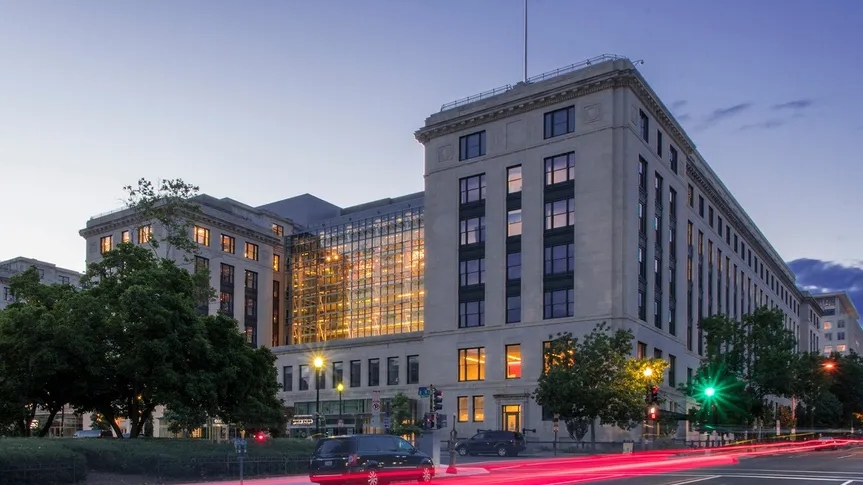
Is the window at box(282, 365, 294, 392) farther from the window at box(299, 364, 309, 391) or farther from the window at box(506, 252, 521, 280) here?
the window at box(506, 252, 521, 280)

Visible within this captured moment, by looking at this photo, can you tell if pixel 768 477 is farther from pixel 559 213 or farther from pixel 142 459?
pixel 559 213

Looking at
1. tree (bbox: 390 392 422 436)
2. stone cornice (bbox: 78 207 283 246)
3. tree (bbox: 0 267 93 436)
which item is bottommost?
tree (bbox: 390 392 422 436)

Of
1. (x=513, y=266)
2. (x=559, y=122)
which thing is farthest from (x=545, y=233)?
(x=559, y=122)

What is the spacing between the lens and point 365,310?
398 feet

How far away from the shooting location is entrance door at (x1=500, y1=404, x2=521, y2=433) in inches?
2837

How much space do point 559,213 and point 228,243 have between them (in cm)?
5088

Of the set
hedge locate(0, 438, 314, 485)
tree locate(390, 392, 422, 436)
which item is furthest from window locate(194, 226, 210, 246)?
hedge locate(0, 438, 314, 485)

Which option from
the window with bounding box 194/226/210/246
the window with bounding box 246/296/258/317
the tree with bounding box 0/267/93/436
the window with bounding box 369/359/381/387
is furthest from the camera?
the window with bounding box 246/296/258/317

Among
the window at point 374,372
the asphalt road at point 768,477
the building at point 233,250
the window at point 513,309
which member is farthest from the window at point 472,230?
the asphalt road at point 768,477

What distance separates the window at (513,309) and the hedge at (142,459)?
36738 mm

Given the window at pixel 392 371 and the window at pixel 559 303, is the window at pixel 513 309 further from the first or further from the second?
the window at pixel 392 371

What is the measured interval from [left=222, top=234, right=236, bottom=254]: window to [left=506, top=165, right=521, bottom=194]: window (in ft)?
150

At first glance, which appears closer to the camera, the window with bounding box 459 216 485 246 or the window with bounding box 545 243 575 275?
the window with bounding box 545 243 575 275

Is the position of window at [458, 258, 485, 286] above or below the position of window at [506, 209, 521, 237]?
below
